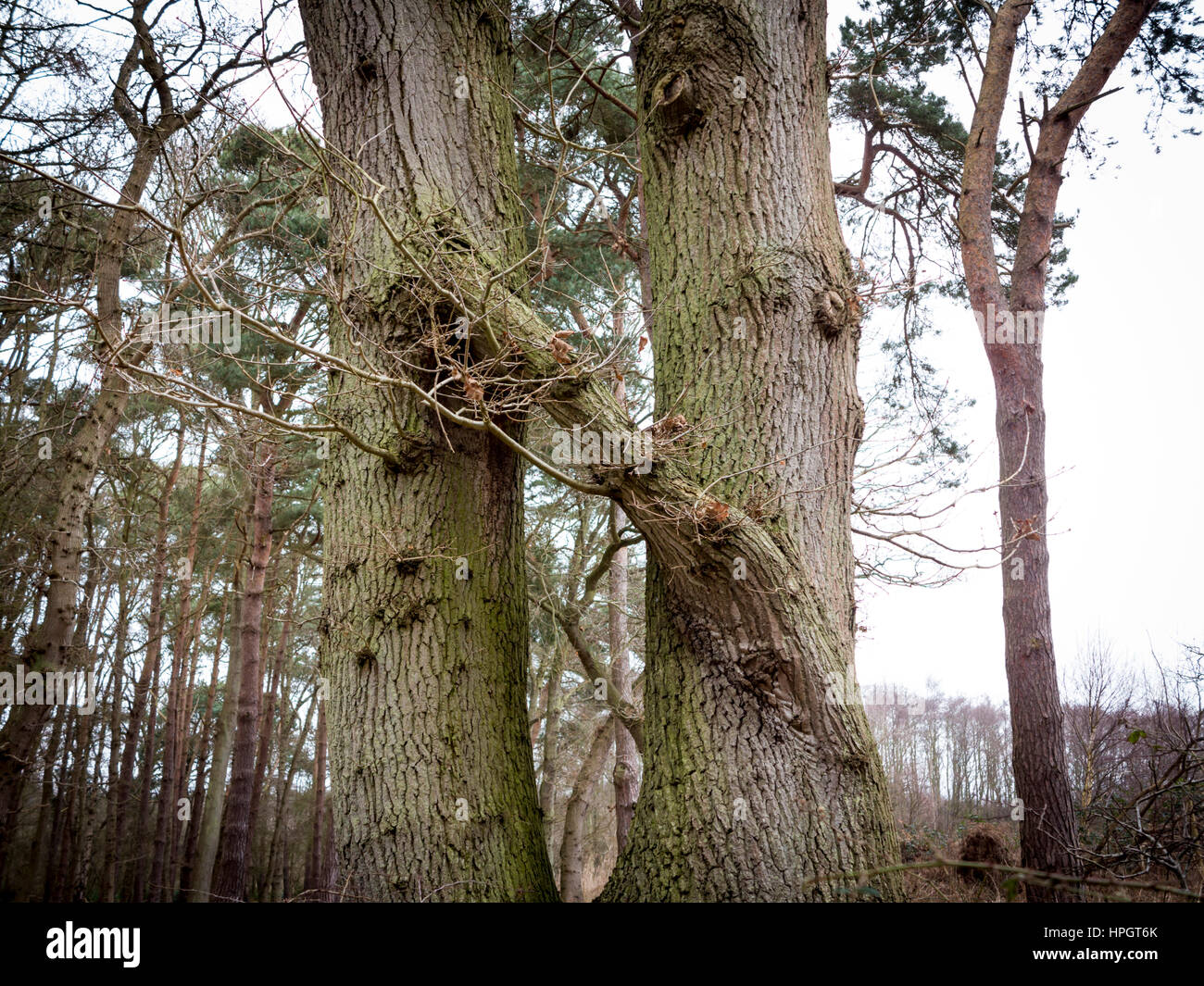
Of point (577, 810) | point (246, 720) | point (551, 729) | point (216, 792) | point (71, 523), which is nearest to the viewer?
point (71, 523)

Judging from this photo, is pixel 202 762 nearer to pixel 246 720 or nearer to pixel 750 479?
pixel 246 720

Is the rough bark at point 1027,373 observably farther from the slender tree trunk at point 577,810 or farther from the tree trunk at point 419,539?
the slender tree trunk at point 577,810

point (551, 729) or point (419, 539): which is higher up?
point (419, 539)

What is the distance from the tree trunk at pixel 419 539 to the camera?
11.5ft

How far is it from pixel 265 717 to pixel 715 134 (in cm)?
1523

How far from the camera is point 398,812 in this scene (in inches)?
136

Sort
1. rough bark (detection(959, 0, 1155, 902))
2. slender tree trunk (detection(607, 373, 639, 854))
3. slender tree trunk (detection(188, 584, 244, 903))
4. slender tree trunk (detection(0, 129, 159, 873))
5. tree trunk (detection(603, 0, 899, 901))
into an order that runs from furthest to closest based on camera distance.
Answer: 1. slender tree trunk (detection(188, 584, 244, 903))
2. slender tree trunk (detection(607, 373, 639, 854))
3. slender tree trunk (detection(0, 129, 159, 873))
4. rough bark (detection(959, 0, 1155, 902))
5. tree trunk (detection(603, 0, 899, 901))

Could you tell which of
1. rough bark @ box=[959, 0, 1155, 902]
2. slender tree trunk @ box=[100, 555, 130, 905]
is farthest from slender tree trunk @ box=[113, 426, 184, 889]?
rough bark @ box=[959, 0, 1155, 902]

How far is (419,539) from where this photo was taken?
3.81m

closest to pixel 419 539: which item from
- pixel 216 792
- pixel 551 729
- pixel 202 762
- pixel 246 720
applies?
pixel 246 720

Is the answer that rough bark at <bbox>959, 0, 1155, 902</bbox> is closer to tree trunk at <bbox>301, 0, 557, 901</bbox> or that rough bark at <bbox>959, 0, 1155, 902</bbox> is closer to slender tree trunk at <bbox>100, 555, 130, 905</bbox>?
tree trunk at <bbox>301, 0, 557, 901</bbox>

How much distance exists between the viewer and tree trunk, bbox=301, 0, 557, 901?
11.5ft
